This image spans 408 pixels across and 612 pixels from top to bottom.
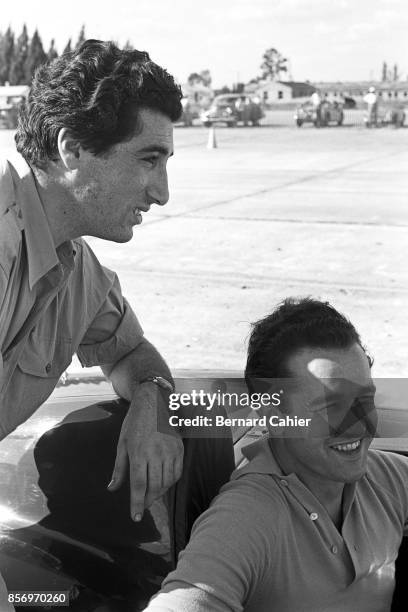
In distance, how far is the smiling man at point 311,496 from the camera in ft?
5.15

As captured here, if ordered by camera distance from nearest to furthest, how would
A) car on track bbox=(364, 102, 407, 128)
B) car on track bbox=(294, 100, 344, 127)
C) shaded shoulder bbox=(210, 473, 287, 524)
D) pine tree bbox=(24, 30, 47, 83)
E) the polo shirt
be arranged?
the polo shirt → shaded shoulder bbox=(210, 473, 287, 524) → car on track bbox=(364, 102, 407, 128) → car on track bbox=(294, 100, 344, 127) → pine tree bbox=(24, 30, 47, 83)

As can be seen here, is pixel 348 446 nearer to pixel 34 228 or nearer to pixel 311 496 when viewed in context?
pixel 311 496

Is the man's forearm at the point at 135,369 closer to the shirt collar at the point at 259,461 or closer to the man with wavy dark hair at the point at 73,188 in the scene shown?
the man with wavy dark hair at the point at 73,188

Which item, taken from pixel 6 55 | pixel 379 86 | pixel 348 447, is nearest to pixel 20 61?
pixel 6 55

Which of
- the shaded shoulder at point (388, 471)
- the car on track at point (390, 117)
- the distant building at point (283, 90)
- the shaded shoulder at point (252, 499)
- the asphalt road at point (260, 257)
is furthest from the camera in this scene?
the distant building at point (283, 90)

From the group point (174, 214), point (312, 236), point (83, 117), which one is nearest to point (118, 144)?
point (83, 117)

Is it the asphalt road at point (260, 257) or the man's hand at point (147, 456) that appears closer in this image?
the man's hand at point (147, 456)

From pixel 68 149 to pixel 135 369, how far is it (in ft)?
1.84

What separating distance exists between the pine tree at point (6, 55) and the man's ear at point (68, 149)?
59.7m

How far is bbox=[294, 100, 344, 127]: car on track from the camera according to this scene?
32.8m

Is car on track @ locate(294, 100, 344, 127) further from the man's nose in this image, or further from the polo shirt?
the polo shirt

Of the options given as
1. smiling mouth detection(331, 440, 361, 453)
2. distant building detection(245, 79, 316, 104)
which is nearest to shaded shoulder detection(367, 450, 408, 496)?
smiling mouth detection(331, 440, 361, 453)

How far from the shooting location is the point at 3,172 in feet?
6.66

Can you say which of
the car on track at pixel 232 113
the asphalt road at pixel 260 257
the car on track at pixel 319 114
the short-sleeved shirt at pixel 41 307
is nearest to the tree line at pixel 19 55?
the car on track at pixel 232 113
